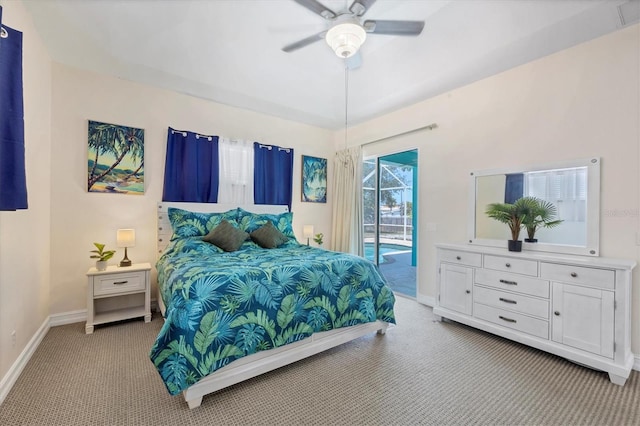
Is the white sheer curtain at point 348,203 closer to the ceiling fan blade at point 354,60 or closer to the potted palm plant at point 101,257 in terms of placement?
the ceiling fan blade at point 354,60

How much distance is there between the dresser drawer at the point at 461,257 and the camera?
283 centimetres

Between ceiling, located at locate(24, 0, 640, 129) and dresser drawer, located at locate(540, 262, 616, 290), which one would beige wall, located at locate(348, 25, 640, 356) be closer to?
ceiling, located at locate(24, 0, 640, 129)

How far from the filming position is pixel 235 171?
4.11 m

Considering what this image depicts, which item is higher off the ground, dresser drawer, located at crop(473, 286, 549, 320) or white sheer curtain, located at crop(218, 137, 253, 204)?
white sheer curtain, located at crop(218, 137, 253, 204)

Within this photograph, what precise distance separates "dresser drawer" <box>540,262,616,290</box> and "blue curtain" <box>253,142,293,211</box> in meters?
3.50

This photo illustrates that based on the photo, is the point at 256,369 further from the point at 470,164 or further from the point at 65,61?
the point at 65,61

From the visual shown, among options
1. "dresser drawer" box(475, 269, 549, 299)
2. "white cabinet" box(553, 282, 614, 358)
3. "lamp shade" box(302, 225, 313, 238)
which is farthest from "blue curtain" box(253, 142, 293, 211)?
"white cabinet" box(553, 282, 614, 358)

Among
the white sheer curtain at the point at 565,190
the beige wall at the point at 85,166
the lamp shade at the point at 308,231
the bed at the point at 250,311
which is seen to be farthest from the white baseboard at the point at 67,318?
the white sheer curtain at the point at 565,190

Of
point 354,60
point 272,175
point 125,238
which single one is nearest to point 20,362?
point 125,238

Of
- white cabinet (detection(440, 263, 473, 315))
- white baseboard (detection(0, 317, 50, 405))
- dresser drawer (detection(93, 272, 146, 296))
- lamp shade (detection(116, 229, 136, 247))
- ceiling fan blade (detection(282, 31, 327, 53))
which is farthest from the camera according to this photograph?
lamp shade (detection(116, 229, 136, 247))

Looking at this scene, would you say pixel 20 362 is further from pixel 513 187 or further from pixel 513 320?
pixel 513 187

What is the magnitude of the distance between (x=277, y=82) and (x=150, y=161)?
1972 mm

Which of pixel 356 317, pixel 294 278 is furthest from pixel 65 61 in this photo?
pixel 356 317

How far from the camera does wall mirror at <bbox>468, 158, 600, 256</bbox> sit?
2.45 metres
